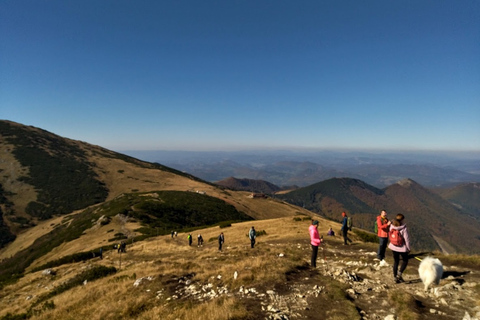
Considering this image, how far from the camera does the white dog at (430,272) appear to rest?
845 cm

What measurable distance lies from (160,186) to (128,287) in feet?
330

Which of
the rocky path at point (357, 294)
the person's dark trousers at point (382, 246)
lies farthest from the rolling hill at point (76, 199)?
the person's dark trousers at point (382, 246)

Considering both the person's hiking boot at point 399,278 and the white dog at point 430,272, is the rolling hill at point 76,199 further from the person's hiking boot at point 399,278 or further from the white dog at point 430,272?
the white dog at point 430,272

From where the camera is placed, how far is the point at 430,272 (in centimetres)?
847

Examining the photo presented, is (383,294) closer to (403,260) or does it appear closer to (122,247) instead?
(403,260)

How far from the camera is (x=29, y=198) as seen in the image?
97562mm

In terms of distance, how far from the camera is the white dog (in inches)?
332

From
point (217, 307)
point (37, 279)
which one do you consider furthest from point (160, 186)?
point (217, 307)

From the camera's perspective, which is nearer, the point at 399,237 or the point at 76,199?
the point at 399,237

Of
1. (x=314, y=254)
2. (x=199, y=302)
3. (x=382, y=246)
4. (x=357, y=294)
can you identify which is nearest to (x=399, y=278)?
(x=357, y=294)

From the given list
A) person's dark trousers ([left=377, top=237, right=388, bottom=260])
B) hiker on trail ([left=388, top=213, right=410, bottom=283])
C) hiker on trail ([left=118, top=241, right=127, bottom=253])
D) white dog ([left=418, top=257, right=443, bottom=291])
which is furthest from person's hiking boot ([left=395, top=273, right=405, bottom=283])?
hiker on trail ([left=118, top=241, right=127, bottom=253])

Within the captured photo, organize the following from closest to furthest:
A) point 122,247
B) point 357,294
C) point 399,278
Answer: point 357,294 → point 399,278 → point 122,247

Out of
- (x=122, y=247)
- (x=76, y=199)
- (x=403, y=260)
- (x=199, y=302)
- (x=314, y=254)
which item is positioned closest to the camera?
(x=199, y=302)

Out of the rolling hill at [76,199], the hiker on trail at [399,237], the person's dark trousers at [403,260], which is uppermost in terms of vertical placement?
the hiker on trail at [399,237]
